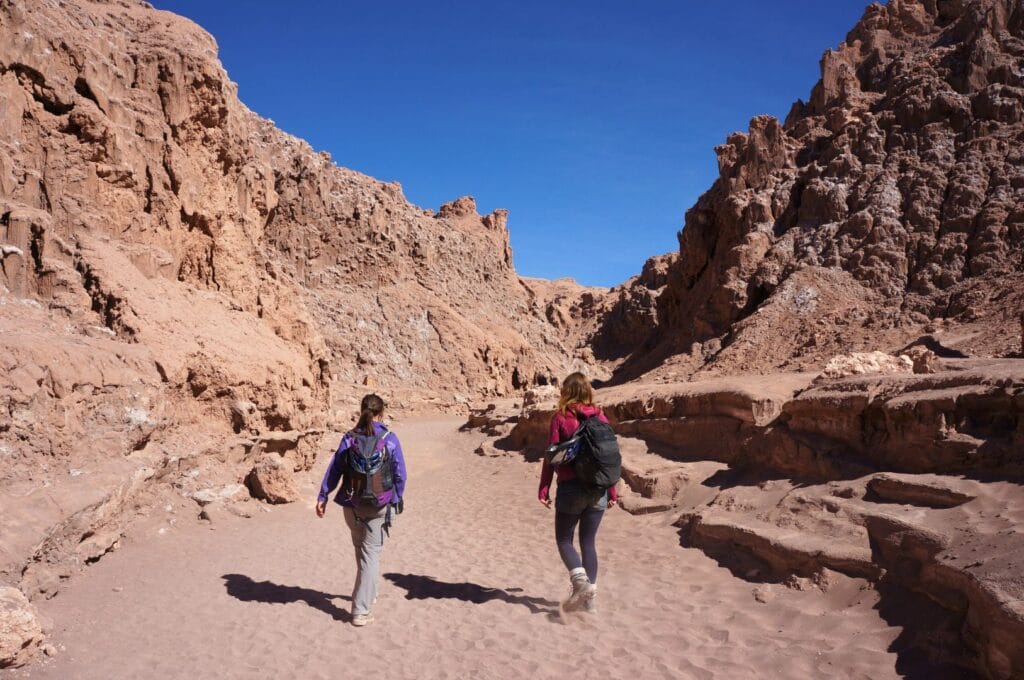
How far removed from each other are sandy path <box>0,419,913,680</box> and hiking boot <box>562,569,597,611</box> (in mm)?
176

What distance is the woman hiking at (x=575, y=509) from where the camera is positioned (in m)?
4.99

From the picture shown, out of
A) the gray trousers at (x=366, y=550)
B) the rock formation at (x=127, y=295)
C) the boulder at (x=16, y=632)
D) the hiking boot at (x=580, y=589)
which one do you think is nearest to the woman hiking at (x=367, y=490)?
the gray trousers at (x=366, y=550)

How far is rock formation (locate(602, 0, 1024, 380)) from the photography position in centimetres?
1742

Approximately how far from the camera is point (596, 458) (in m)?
4.89

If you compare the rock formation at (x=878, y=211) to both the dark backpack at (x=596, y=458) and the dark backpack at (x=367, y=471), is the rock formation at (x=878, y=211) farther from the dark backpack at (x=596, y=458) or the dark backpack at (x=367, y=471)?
the dark backpack at (x=367, y=471)

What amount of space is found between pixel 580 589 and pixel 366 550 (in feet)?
5.77

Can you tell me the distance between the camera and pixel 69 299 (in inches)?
307

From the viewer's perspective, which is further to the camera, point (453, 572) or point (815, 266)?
point (815, 266)

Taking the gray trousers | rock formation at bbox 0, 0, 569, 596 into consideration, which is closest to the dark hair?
the gray trousers

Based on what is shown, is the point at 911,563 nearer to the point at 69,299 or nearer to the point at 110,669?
the point at 110,669

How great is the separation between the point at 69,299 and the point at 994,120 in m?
24.5

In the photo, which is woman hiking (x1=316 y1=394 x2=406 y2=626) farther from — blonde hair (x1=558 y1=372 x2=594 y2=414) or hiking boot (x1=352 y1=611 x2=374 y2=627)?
blonde hair (x1=558 y1=372 x2=594 y2=414)

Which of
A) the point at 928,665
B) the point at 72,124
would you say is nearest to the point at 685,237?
the point at 72,124

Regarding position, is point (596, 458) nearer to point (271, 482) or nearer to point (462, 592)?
point (462, 592)
